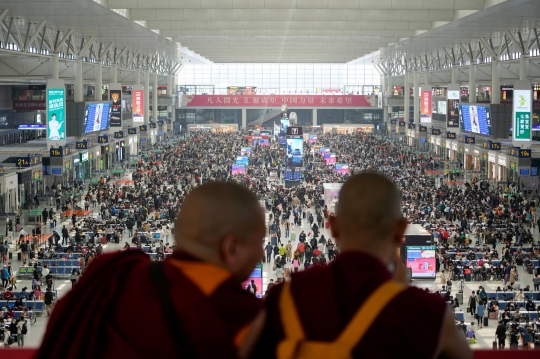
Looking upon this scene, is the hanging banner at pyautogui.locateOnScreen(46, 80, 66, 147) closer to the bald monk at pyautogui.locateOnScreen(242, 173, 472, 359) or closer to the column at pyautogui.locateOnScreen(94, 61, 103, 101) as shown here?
the column at pyautogui.locateOnScreen(94, 61, 103, 101)

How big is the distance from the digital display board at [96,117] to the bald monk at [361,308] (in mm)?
41175

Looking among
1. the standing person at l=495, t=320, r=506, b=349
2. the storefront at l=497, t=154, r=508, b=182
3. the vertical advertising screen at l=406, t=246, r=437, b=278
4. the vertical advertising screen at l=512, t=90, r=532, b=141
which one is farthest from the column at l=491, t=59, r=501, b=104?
the standing person at l=495, t=320, r=506, b=349

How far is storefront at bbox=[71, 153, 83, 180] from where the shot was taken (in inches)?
1574

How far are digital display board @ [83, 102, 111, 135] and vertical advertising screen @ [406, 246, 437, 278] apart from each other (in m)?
25.6

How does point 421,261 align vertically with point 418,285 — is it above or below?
above

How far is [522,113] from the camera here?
3672 centimetres

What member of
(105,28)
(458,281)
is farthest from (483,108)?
(458,281)

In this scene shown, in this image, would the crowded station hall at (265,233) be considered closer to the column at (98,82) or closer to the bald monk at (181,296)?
the bald monk at (181,296)

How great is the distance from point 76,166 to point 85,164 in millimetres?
2506

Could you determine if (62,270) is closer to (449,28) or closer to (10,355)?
(10,355)

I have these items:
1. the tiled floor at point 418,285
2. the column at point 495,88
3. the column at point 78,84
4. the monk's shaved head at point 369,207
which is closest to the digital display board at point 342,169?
the column at point 495,88

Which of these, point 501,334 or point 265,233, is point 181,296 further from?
point 501,334

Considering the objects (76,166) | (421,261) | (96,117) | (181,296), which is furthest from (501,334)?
(96,117)

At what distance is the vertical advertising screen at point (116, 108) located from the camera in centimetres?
4891
